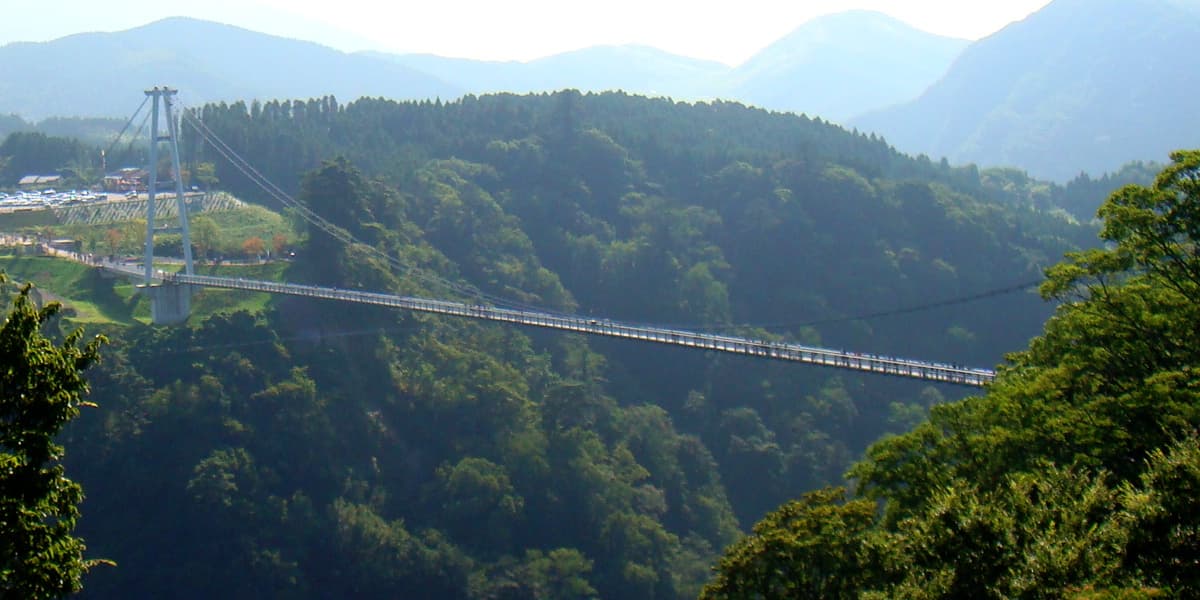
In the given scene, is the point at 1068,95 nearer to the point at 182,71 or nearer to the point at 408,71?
the point at 408,71

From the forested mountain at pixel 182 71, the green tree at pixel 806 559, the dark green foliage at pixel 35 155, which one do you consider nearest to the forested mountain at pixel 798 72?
the forested mountain at pixel 182 71

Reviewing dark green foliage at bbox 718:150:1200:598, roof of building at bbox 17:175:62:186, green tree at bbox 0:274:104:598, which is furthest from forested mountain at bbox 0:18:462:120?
green tree at bbox 0:274:104:598

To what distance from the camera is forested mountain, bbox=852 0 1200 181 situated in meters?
110

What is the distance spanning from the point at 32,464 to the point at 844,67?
182 m

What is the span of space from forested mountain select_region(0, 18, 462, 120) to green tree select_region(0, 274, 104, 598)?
133618 millimetres

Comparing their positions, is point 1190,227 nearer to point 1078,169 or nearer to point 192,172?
point 192,172

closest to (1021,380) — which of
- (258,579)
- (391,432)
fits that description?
(258,579)

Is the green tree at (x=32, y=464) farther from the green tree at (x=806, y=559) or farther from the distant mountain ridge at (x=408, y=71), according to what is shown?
the distant mountain ridge at (x=408, y=71)

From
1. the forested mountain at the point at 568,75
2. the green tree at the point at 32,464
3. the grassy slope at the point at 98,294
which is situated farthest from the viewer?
the forested mountain at the point at 568,75

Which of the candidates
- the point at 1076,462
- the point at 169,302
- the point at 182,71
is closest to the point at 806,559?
the point at 1076,462

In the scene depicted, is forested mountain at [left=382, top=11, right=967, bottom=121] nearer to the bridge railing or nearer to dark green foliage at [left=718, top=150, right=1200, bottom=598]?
the bridge railing

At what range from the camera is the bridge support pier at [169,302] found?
2909 centimetres

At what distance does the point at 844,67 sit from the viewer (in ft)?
592

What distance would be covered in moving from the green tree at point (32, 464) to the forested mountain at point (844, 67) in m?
161
